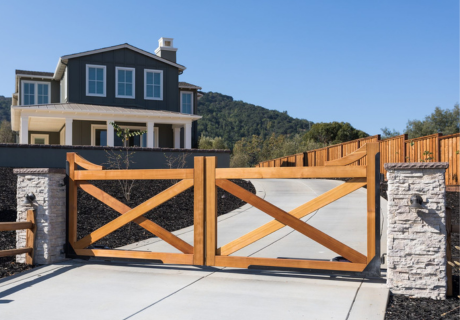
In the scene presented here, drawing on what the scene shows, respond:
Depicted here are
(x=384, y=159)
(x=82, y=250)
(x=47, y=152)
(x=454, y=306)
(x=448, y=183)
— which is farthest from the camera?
(x=384, y=159)

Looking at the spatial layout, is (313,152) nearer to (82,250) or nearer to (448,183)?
(448,183)

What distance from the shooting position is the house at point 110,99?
72.5 ft

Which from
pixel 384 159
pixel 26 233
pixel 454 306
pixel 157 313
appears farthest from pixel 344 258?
pixel 384 159

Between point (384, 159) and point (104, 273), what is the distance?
17483 mm

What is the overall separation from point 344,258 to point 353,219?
17.3 feet

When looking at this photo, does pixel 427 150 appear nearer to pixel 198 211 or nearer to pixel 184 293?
pixel 198 211

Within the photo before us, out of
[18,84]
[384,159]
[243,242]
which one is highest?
[18,84]

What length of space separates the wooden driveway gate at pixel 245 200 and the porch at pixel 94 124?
14965 millimetres

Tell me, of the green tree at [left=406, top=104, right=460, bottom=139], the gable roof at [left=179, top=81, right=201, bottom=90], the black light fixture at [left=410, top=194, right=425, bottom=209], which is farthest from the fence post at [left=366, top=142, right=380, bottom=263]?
the green tree at [left=406, top=104, right=460, bottom=139]

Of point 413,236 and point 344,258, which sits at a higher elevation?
point 413,236

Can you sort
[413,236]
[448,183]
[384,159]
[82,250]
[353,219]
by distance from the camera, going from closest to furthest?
[413,236] < [82,250] < [353,219] < [448,183] < [384,159]

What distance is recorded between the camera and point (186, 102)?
29.3 metres

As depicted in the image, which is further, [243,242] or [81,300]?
[243,242]

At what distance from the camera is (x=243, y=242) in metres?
6.27
